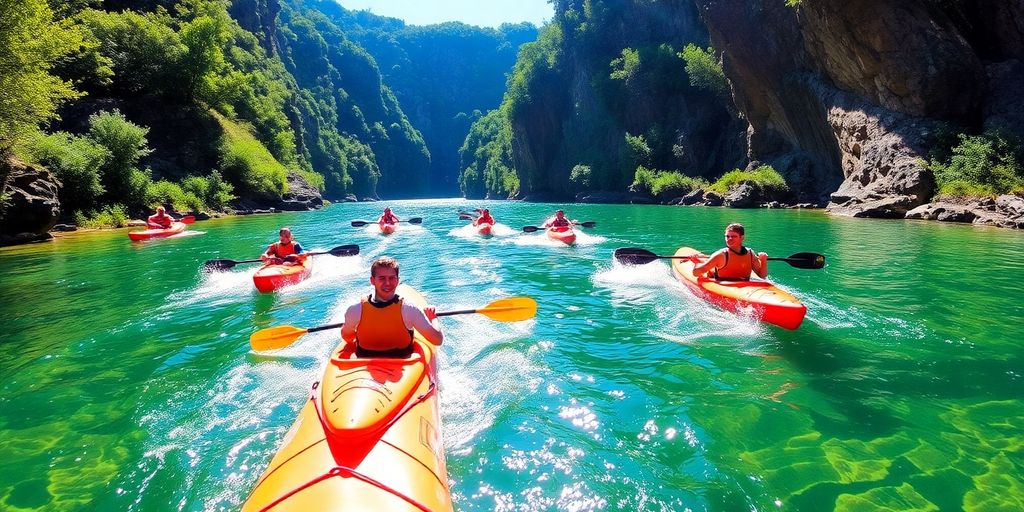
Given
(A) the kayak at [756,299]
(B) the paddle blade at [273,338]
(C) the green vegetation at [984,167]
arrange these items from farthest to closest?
(C) the green vegetation at [984,167] → (A) the kayak at [756,299] → (B) the paddle blade at [273,338]

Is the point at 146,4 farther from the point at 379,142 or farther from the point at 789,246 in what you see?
the point at 379,142

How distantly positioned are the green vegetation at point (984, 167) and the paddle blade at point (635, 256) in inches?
653

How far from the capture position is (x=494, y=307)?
579 cm

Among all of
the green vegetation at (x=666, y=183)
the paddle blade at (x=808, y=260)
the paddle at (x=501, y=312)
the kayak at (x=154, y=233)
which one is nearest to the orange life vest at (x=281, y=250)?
the paddle at (x=501, y=312)

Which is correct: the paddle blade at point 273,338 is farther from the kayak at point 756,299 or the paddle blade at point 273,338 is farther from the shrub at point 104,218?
the shrub at point 104,218

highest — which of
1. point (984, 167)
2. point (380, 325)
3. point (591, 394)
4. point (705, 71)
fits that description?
point (705, 71)

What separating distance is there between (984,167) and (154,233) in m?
29.6

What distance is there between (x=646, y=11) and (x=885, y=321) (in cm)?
5342

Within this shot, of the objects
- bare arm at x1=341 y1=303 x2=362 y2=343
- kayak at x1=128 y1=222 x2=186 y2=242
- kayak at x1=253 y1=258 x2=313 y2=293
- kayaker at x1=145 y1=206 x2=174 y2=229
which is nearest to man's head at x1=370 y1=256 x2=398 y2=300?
bare arm at x1=341 y1=303 x2=362 y2=343

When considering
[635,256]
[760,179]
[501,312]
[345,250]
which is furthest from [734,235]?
[760,179]

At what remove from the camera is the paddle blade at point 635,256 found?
31.0ft

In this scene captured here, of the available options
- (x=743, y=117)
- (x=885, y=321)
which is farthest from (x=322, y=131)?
(x=885, y=321)

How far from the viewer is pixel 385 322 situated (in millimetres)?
4277

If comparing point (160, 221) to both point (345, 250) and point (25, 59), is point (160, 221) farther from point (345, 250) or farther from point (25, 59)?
point (345, 250)
